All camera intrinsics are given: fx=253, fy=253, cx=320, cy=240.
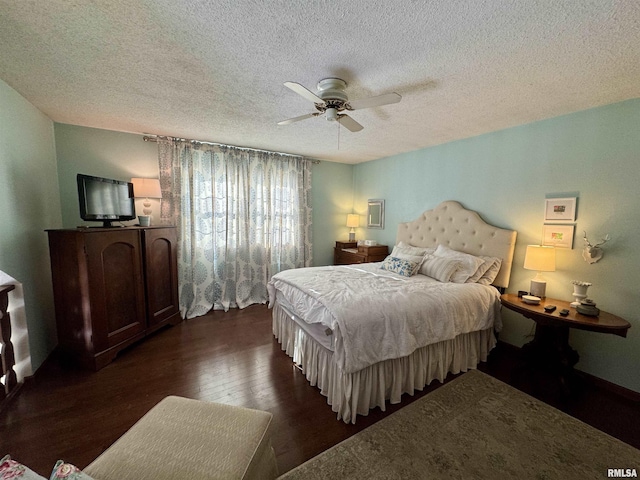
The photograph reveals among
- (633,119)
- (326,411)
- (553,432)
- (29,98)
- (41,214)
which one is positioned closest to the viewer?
(553,432)

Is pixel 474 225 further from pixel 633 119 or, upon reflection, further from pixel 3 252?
pixel 3 252

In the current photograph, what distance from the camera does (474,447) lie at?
1.59 meters

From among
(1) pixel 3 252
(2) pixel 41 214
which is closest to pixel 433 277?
(1) pixel 3 252

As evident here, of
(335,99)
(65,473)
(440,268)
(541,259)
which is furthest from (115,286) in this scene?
(541,259)

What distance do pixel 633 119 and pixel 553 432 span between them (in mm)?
2457

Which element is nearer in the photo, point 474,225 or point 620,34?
point 620,34

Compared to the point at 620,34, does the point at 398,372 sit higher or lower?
lower

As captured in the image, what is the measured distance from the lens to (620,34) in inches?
52.4

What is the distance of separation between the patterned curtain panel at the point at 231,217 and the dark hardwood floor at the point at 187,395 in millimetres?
1058

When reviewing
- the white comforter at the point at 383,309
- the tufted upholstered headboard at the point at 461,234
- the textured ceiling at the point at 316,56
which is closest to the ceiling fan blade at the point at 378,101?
the textured ceiling at the point at 316,56

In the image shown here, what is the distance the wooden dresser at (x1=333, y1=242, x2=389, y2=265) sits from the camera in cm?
416

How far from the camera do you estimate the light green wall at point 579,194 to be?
205 cm

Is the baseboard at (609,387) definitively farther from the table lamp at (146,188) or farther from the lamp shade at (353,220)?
the table lamp at (146,188)

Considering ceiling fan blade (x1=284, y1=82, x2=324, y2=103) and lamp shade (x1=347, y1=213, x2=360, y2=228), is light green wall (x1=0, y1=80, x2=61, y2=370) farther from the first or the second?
lamp shade (x1=347, y1=213, x2=360, y2=228)
